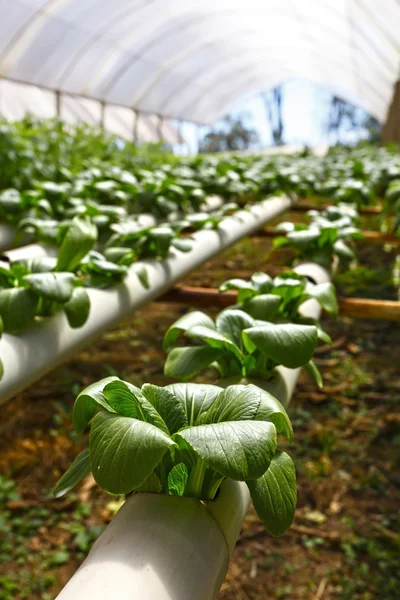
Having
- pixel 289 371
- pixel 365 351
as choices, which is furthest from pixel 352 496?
pixel 365 351

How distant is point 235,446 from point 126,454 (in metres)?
0.15

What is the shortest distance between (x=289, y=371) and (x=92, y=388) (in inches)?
24.1

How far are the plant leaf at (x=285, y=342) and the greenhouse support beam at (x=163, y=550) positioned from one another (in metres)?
0.32

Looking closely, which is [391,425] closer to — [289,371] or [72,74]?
[289,371]

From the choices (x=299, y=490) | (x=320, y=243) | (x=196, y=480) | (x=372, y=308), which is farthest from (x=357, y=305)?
(x=196, y=480)

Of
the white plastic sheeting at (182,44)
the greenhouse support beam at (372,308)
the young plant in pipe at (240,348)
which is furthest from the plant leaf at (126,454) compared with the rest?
the white plastic sheeting at (182,44)

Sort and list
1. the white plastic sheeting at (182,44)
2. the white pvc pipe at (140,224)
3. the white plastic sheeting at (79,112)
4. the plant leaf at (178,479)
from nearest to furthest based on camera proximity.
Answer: the plant leaf at (178,479) < the white pvc pipe at (140,224) < the white plastic sheeting at (182,44) < the white plastic sheeting at (79,112)

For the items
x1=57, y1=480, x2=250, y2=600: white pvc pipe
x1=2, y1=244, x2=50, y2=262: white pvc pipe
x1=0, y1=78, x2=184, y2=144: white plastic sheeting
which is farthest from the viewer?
x1=0, y1=78, x2=184, y2=144: white plastic sheeting

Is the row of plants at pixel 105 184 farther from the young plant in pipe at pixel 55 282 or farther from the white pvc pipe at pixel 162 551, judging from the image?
the white pvc pipe at pixel 162 551

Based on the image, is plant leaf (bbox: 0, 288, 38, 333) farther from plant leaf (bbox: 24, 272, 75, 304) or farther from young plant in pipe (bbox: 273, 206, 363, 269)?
young plant in pipe (bbox: 273, 206, 363, 269)

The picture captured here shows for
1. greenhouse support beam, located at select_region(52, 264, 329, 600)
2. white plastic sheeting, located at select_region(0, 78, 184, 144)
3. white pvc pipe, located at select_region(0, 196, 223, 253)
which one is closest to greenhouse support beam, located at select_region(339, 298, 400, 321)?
white pvc pipe, located at select_region(0, 196, 223, 253)

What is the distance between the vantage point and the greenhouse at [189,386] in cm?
85

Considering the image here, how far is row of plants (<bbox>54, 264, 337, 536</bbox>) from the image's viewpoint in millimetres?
816

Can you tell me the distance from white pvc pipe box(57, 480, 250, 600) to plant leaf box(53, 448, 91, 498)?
0.08 meters
